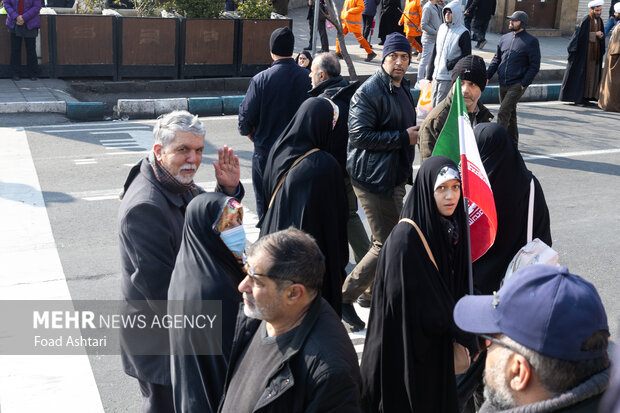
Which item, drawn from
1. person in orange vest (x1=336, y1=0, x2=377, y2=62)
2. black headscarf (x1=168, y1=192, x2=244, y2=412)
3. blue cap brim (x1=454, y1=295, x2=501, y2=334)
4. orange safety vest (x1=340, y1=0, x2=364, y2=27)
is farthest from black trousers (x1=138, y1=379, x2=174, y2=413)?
orange safety vest (x1=340, y1=0, x2=364, y2=27)

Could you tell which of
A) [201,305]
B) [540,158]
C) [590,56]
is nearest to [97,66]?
[540,158]

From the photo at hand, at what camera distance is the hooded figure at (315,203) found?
487 cm

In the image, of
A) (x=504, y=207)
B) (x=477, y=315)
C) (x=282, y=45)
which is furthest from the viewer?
(x=282, y=45)

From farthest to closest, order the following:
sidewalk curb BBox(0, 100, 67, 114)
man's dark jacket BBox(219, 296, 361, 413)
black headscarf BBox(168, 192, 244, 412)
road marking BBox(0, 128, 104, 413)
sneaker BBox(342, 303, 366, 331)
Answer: sidewalk curb BBox(0, 100, 67, 114) → sneaker BBox(342, 303, 366, 331) → road marking BBox(0, 128, 104, 413) → black headscarf BBox(168, 192, 244, 412) → man's dark jacket BBox(219, 296, 361, 413)

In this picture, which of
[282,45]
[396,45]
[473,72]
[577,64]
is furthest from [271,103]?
[577,64]

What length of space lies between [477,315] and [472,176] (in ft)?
6.19

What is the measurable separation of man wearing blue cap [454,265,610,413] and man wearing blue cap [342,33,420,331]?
380 cm

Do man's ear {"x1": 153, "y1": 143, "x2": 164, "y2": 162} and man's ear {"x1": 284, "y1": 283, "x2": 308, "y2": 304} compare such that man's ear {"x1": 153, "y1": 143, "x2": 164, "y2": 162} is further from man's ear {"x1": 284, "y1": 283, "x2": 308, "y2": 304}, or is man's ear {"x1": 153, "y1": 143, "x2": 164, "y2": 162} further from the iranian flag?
the iranian flag

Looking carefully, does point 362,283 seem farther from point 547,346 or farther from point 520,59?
point 520,59

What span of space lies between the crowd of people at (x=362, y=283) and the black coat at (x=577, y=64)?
9775mm

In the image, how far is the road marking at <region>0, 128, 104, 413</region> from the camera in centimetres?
503

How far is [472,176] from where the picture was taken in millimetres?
4215

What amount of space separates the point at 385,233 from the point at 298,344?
10.7ft

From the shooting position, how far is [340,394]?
2932 mm
